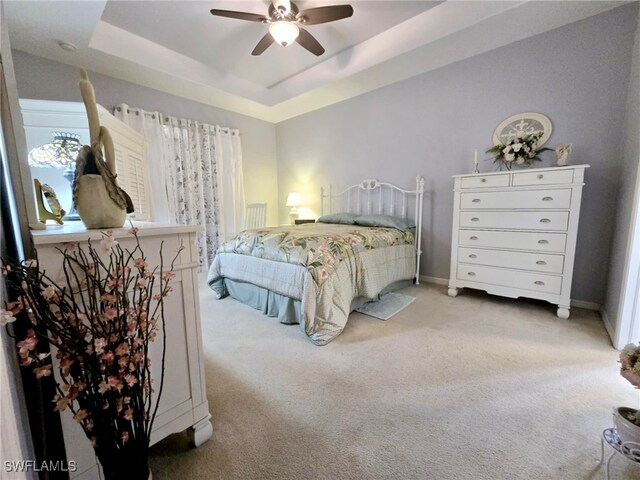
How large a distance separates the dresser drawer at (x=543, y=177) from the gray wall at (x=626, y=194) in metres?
0.35

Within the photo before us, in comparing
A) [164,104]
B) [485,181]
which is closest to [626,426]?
[485,181]

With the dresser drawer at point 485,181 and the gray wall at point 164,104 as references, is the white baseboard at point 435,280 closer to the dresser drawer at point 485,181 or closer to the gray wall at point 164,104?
the dresser drawer at point 485,181

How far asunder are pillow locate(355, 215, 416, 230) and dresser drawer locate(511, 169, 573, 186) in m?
1.19

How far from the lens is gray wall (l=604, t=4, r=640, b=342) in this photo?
1804mm

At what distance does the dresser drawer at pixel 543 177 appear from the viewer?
2.14m

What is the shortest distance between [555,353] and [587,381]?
11.6 inches

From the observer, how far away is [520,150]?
246cm

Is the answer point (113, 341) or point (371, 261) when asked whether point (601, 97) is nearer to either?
point (371, 261)

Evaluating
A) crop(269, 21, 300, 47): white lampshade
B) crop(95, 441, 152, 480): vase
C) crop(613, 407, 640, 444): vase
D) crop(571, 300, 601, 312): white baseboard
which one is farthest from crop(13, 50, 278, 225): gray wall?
crop(613, 407, 640, 444): vase

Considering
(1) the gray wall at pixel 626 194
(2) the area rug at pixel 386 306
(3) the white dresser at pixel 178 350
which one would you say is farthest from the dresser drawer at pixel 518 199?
(3) the white dresser at pixel 178 350

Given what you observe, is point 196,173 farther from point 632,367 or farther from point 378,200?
point 632,367

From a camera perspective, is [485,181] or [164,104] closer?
[485,181]

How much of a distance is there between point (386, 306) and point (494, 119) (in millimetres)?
2345

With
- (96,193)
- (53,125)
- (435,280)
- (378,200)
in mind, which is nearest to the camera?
(96,193)
